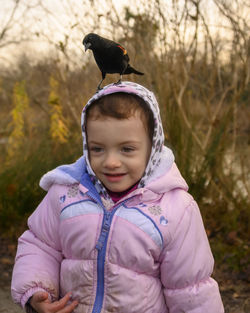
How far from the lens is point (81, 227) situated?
5.01ft

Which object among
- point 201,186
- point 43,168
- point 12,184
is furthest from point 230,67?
point 12,184

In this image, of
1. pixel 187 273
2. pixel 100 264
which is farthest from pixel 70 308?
pixel 187 273

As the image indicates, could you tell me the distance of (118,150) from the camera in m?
1.50

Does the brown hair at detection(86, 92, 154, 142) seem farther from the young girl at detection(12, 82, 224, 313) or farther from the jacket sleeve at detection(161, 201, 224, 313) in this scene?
the jacket sleeve at detection(161, 201, 224, 313)

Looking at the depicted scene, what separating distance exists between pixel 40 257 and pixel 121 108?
0.74 metres

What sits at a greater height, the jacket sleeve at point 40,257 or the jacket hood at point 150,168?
the jacket hood at point 150,168

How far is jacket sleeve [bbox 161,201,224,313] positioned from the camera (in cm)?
147

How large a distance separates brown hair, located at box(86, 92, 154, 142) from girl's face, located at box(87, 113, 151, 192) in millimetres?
20

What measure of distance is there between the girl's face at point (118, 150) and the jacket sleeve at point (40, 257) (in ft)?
0.93

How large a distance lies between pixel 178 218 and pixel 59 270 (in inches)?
23.4

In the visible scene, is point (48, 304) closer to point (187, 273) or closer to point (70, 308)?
point (70, 308)

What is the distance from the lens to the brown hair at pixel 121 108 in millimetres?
1478

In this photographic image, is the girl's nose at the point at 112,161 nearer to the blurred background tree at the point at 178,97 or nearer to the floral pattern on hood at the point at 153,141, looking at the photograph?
the floral pattern on hood at the point at 153,141

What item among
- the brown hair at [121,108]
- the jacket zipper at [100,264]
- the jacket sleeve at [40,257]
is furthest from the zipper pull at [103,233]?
the brown hair at [121,108]
